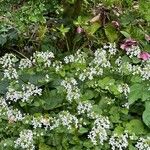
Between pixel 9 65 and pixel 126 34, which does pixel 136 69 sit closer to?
pixel 126 34

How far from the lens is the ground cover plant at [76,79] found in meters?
2.71

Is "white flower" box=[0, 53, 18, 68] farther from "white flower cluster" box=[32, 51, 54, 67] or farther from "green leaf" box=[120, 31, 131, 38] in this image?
"green leaf" box=[120, 31, 131, 38]

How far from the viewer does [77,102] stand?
282 centimetres

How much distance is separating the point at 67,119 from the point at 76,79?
1.38ft

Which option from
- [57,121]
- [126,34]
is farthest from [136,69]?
[57,121]

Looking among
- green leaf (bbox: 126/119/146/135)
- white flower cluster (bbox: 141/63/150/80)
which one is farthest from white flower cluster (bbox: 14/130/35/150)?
white flower cluster (bbox: 141/63/150/80)

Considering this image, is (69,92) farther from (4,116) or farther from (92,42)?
(92,42)

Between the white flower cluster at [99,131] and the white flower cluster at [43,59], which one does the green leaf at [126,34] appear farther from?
the white flower cluster at [99,131]

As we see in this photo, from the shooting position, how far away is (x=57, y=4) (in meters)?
3.63

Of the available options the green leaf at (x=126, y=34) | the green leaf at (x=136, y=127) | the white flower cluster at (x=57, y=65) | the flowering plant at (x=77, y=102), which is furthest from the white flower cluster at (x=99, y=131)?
the green leaf at (x=126, y=34)

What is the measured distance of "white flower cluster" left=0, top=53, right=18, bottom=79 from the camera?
303cm

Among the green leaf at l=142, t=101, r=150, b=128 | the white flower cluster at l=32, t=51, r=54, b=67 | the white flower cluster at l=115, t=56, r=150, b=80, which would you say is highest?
the white flower cluster at l=115, t=56, r=150, b=80

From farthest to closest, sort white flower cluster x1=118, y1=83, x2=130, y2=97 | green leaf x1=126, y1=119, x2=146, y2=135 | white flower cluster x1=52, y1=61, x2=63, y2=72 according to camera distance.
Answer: white flower cluster x1=52, y1=61, x2=63, y2=72, white flower cluster x1=118, y1=83, x2=130, y2=97, green leaf x1=126, y1=119, x2=146, y2=135

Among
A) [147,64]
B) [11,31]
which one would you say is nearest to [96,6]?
[11,31]
